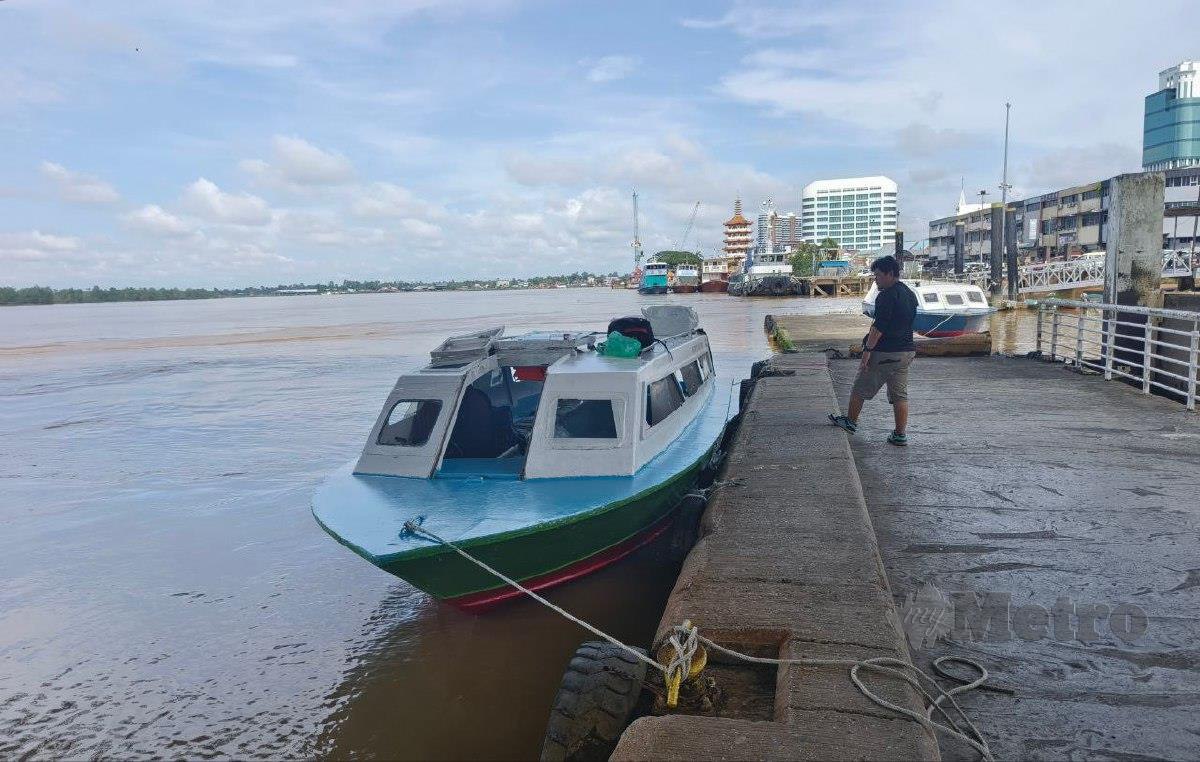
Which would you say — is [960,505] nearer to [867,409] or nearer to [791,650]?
[791,650]

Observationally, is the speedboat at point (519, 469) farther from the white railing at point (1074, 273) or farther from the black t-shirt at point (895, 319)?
the white railing at point (1074, 273)

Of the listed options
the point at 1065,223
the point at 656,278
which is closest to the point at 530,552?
the point at 1065,223

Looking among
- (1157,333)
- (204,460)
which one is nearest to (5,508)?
(204,460)

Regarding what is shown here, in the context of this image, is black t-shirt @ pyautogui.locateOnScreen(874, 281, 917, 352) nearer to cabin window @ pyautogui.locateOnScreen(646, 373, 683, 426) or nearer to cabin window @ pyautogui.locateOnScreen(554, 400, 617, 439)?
cabin window @ pyautogui.locateOnScreen(646, 373, 683, 426)

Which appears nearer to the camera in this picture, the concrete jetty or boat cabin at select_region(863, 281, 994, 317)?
the concrete jetty

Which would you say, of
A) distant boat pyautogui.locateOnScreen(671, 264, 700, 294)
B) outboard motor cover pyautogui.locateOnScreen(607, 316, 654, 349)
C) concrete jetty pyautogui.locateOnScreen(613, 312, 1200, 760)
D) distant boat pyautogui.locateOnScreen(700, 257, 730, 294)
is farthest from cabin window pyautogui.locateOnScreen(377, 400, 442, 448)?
distant boat pyautogui.locateOnScreen(671, 264, 700, 294)

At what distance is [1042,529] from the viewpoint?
6066 mm

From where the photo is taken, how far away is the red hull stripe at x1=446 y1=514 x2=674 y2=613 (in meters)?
6.84

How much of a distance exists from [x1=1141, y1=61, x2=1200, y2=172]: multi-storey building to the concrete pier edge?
436 feet

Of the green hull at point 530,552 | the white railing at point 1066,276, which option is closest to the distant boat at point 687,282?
the white railing at point 1066,276

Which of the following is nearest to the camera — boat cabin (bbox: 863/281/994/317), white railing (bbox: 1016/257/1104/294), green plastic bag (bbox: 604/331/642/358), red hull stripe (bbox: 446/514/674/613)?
red hull stripe (bbox: 446/514/674/613)

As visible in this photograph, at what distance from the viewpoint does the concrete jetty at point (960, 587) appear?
3.50m

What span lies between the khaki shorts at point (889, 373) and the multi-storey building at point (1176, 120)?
130421 mm

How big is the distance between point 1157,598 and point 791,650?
2.57 m
